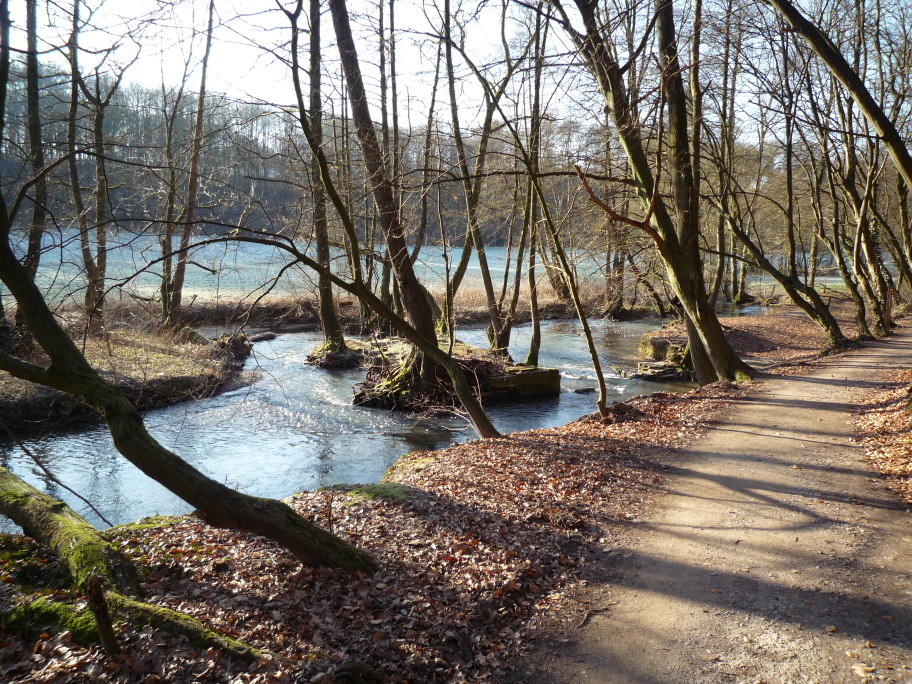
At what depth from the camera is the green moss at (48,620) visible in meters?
3.94

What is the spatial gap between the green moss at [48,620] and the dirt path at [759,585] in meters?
2.90

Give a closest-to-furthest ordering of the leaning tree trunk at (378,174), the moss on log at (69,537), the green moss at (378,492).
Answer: the moss on log at (69,537), the green moss at (378,492), the leaning tree trunk at (378,174)

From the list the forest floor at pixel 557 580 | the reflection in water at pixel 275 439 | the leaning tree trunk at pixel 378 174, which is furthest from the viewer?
the leaning tree trunk at pixel 378 174

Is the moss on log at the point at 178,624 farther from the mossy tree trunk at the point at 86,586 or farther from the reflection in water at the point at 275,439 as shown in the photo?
the reflection in water at the point at 275,439

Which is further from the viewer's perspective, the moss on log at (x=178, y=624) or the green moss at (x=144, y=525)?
the green moss at (x=144, y=525)

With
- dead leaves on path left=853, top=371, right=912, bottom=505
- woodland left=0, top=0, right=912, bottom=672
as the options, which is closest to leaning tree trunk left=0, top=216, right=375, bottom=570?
woodland left=0, top=0, right=912, bottom=672

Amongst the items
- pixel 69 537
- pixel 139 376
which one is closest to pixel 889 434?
pixel 69 537

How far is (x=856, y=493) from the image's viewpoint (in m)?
7.11

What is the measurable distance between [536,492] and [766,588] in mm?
2789

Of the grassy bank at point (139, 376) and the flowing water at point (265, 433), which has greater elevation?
the grassy bank at point (139, 376)

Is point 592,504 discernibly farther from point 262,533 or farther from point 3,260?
point 3,260

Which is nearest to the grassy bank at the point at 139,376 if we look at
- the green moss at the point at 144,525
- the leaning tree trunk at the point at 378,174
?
the leaning tree trunk at the point at 378,174

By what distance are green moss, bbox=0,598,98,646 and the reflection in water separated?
12.1 feet

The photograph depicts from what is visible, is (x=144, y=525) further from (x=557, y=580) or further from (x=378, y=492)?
(x=557, y=580)
